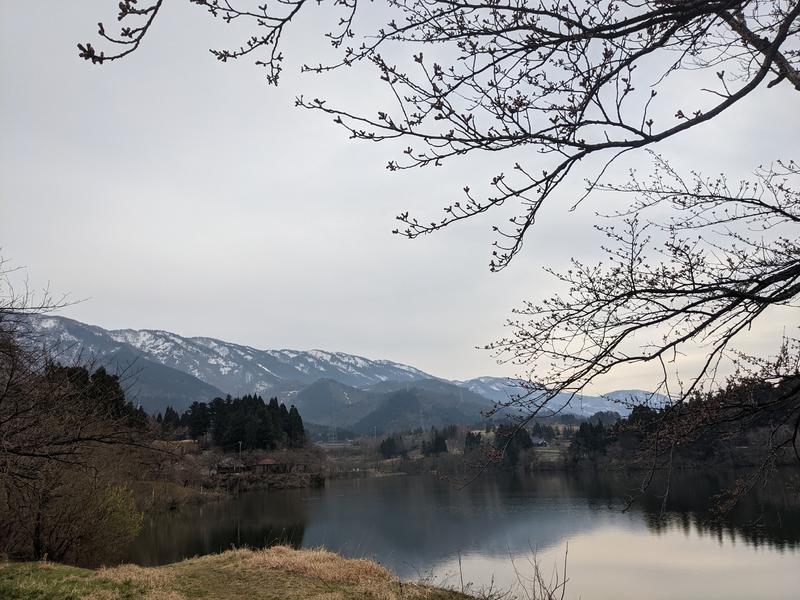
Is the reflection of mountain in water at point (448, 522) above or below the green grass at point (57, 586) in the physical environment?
below

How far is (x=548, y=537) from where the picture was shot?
30.3 metres

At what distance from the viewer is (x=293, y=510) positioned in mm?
45562

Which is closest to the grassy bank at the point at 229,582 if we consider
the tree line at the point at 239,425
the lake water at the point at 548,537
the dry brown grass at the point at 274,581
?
the dry brown grass at the point at 274,581

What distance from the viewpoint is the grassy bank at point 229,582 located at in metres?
9.02

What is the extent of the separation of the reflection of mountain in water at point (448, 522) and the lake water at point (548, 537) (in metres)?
0.10

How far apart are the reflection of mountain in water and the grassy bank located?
5.80 metres

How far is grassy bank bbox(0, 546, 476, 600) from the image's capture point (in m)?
9.02

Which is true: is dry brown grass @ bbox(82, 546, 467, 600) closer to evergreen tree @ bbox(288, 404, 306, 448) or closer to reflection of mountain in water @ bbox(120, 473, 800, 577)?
reflection of mountain in water @ bbox(120, 473, 800, 577)

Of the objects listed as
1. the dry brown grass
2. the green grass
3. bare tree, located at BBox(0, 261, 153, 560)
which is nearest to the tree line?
bare tree, located at BBox(0, 261, 153, 560)

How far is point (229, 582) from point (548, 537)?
23.9m

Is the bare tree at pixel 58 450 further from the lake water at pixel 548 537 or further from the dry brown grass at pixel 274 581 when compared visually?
the lake water at pixel 548 537

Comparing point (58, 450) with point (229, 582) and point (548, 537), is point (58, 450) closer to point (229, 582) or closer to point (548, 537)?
point (229, 582)

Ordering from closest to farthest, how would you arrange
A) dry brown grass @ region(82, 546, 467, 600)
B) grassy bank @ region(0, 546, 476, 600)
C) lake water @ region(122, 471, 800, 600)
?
grassy bank @ region(0, 546, 476, 600), dry brown grass @ region(82, 546, 467, 600), lake water @ region(122, 471, 800, 600)

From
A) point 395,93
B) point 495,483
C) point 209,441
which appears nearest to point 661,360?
point 395,93
